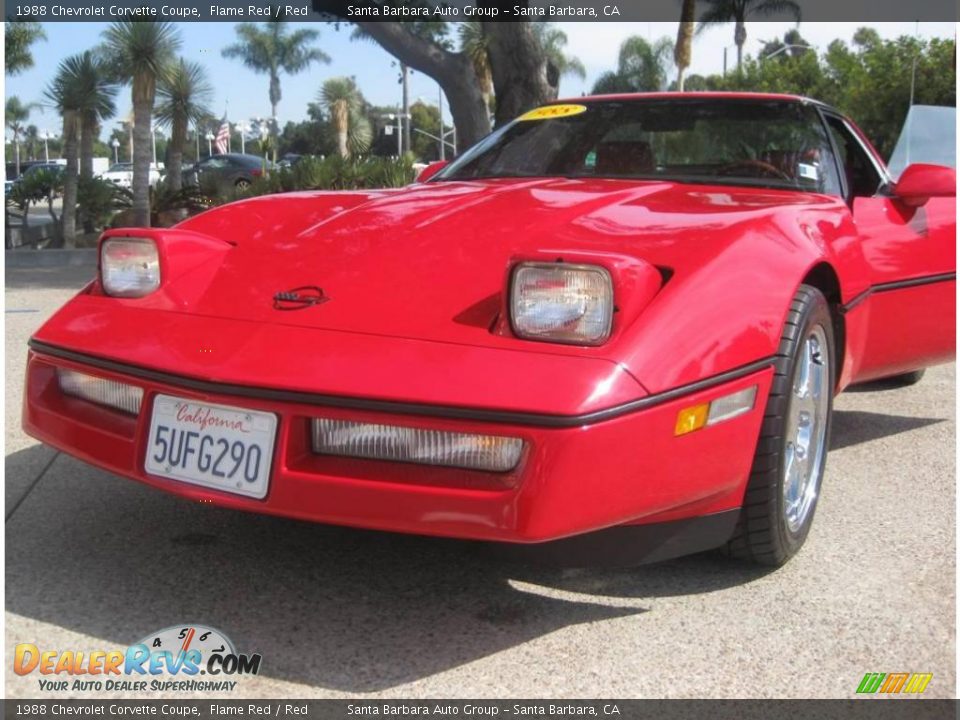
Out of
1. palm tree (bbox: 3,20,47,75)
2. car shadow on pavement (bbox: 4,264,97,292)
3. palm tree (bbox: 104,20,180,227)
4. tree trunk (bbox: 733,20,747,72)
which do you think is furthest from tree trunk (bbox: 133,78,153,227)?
tree trunk (bbox: 733,20,747,72)

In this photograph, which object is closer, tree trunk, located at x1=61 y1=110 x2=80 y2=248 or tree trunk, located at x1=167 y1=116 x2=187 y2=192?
tree trunk, located at x1=61 y1=110 x2=80 y2=248

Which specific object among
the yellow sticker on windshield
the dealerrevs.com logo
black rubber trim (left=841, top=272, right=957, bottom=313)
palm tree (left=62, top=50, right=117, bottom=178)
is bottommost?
the dealerrevs.com logo

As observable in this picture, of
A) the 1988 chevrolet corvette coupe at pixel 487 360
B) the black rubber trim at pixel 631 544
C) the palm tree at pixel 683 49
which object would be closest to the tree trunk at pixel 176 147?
the palm tree at pixel 683 49

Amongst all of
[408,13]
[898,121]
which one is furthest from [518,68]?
[898,121]

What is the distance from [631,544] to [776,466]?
0.44 metres

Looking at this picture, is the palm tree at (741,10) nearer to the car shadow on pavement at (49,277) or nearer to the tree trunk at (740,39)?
the tree trunk at (740,39)

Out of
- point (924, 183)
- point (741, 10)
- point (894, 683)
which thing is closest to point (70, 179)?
point (924, 183)

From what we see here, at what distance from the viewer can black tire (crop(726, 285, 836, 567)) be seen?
260 centimetres

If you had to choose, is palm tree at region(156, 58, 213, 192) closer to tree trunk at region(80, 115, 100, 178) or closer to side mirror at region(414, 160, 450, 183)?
tree trunk at region(80, 115, 100, 178)

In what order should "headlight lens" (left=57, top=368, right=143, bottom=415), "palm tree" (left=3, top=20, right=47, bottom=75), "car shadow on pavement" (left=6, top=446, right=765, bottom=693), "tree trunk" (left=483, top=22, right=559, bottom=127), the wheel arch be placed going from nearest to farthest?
"car shadow on pavement" (left=6, top=446, right=765, bottom=693) < "headlight lens" (left=57, top=368, right=143, bottom=415) < the wheel arch < "tree trunk" (left=483, top=22, right=559, bottom=127) < "palm tree" (left=3, top=20, right=47, bottom=75)

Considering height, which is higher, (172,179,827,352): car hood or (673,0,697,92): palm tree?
(673,0,697,92): palm tree

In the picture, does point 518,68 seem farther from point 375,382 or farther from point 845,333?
point 375,382

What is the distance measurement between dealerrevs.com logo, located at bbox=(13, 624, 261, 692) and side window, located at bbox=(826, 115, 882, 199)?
2850 mm

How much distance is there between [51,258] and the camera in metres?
13.3
